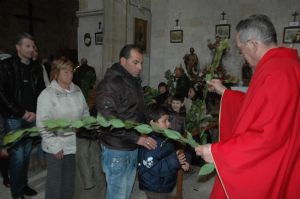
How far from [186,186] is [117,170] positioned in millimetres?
2045

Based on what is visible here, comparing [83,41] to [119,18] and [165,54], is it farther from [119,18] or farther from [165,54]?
[165,54]

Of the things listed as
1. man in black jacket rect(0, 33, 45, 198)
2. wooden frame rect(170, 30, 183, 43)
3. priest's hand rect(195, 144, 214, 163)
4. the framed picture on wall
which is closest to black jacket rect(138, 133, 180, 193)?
priest's hand rect(195, 144, 214, 163)

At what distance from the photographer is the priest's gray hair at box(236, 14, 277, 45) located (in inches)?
74.9

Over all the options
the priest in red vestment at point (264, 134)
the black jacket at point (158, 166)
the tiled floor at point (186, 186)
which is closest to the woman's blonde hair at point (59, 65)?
the black jacket at point (158, 166)

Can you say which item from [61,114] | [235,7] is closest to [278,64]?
[61,114]

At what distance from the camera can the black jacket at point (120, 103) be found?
2.59 metres

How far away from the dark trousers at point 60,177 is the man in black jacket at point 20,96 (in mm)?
596

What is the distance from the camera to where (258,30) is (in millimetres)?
1903

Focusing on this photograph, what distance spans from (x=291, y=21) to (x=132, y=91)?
738cm

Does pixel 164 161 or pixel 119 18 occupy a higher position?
pixel 119 18

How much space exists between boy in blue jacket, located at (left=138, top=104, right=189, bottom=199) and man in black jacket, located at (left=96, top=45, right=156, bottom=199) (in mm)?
94

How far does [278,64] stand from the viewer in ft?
6.05

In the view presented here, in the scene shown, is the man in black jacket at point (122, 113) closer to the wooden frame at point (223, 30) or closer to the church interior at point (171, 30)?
the church interior at point (171, 30)

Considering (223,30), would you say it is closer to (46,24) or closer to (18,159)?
(18,159)
